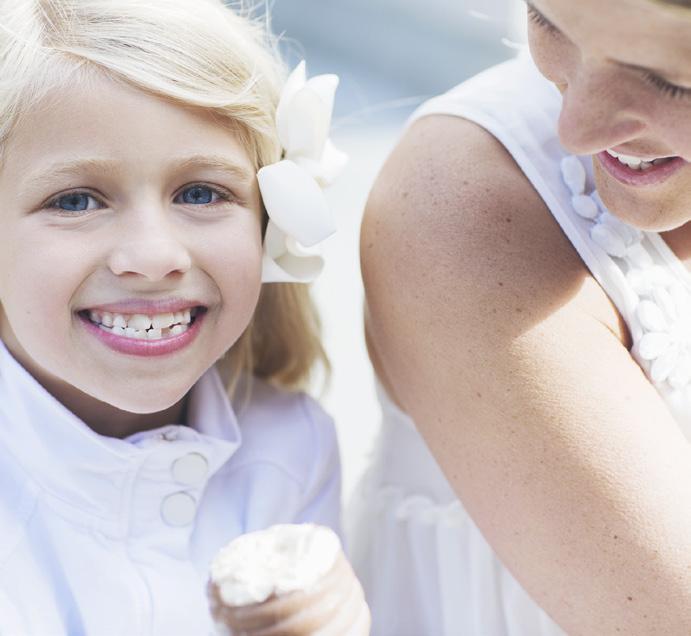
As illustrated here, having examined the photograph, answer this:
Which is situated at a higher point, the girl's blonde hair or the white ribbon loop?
the girl's blonde hair

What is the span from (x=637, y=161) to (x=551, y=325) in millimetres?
234

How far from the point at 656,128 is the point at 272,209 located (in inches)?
22.4

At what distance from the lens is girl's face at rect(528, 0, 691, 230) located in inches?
44.3

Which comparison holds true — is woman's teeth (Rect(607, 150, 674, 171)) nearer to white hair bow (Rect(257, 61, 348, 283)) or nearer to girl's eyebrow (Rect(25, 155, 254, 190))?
white hair bow (Rect(257, 61, 348, 283))

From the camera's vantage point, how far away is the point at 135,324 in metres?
1.48

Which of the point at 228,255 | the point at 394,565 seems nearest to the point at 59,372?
the point at 228,255

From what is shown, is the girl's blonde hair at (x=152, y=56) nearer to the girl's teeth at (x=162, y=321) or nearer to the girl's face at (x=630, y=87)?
the girl's teeth at (x=162, y=321)

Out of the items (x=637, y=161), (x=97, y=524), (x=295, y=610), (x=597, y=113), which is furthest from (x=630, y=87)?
(x=97, y=524)

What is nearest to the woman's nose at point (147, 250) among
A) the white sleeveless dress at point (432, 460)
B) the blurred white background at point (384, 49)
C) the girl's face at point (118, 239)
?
the girl's face at point (118, 239)

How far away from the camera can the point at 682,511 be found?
1.35 m

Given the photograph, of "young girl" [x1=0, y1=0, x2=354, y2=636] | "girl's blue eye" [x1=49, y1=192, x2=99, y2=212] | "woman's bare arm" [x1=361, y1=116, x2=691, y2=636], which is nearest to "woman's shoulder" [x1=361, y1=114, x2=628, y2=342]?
"woman's bare arm" [x1=361, y1=116, x2=691, y2=636]

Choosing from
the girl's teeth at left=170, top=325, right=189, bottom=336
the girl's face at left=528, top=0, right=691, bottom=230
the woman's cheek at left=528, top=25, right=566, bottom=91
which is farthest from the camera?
the girl's teeth at left=170, top=325, right=189, bottom=336

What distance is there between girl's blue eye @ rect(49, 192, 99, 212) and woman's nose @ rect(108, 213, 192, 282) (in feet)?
0.19

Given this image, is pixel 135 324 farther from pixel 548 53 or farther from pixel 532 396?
pixel 548 53
